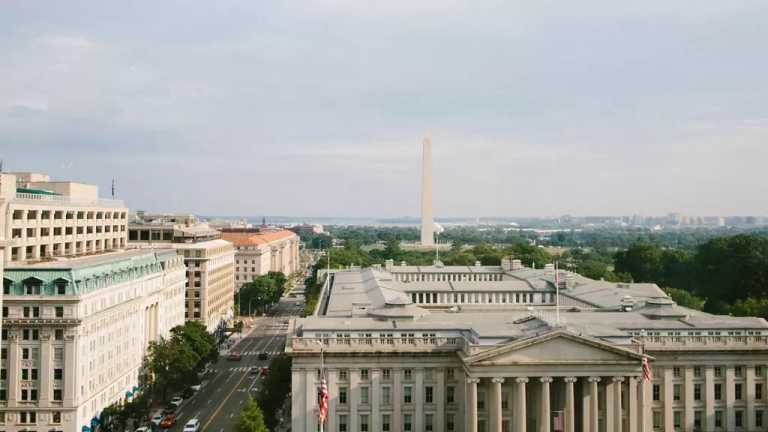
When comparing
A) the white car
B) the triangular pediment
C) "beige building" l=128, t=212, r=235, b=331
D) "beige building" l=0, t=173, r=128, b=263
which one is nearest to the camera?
the triangular pediment

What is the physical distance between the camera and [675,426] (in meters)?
83.2

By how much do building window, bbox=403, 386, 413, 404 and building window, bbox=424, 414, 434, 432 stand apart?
243 centimetres

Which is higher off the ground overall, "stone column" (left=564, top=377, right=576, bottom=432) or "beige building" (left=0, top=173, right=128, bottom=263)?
"beige building" (left=0, top=173, right=128, bottom=263)

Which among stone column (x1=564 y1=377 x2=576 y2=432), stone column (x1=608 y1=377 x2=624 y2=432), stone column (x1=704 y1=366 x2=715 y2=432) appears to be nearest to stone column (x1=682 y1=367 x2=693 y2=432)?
stone column (x1=704 y1=366 x2=715 y2=432)

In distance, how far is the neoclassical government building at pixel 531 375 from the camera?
248 ft

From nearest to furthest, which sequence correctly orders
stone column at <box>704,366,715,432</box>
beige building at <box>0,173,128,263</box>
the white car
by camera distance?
stone column at <box>704,366,715,432</box>, the white car, beige building at <box>0,173,128,263</box>

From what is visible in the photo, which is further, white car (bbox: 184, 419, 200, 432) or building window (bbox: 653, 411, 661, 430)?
white car (bbox: 184, 419, 200, 432)

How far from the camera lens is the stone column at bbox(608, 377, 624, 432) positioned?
75.9 m

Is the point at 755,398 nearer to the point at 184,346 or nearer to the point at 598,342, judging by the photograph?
the point at 598,342

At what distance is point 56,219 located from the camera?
10869 cm

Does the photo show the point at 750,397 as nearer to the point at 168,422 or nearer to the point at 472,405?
the point at 472,405

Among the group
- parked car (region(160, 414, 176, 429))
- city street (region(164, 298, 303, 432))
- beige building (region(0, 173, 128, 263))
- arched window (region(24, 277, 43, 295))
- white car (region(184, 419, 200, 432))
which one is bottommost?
city street (region(164, 298, 303, 432))

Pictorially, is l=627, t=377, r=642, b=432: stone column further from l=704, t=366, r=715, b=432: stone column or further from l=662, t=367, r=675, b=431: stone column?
l=704, t=366, r=715, b=432: stone column

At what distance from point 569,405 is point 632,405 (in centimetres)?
711
